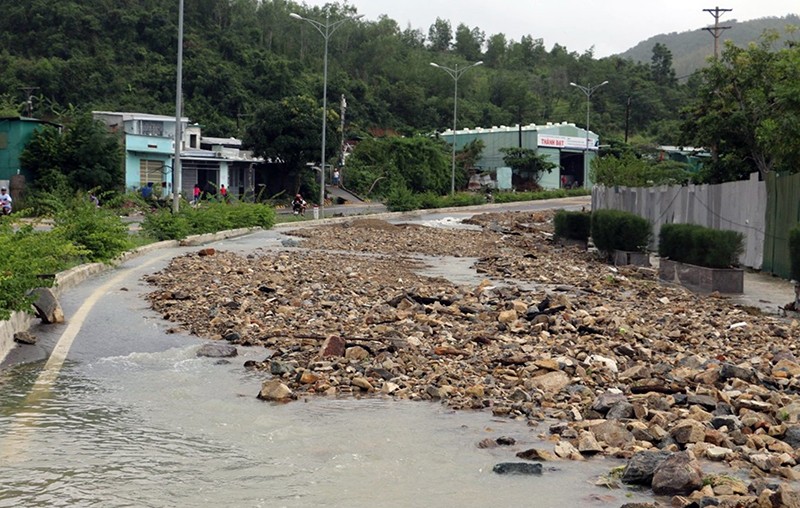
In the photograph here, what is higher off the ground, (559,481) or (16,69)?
(16,69)

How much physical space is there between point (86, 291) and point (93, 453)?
1102cm

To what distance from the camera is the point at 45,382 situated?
34.7 ft

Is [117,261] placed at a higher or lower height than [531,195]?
lower

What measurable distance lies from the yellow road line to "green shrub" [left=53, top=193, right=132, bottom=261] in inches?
212

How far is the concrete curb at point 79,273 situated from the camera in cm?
1217

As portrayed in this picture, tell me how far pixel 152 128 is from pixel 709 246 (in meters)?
53.3

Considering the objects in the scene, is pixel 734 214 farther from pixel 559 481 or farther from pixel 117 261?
pixel 559 481

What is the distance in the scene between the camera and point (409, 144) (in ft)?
278

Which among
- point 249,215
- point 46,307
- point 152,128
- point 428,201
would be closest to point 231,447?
point 46,307

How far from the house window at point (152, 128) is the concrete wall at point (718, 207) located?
124 ft

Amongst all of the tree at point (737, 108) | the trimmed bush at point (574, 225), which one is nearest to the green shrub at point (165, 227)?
the trimmed bush at point (574, 225)

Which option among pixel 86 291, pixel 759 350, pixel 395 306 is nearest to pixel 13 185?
pixel 86 291

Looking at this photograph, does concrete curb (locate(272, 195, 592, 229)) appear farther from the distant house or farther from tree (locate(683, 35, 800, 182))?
tree (locate(683, 35, 800, 182))

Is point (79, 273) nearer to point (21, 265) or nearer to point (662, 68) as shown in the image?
point (21, 265)
